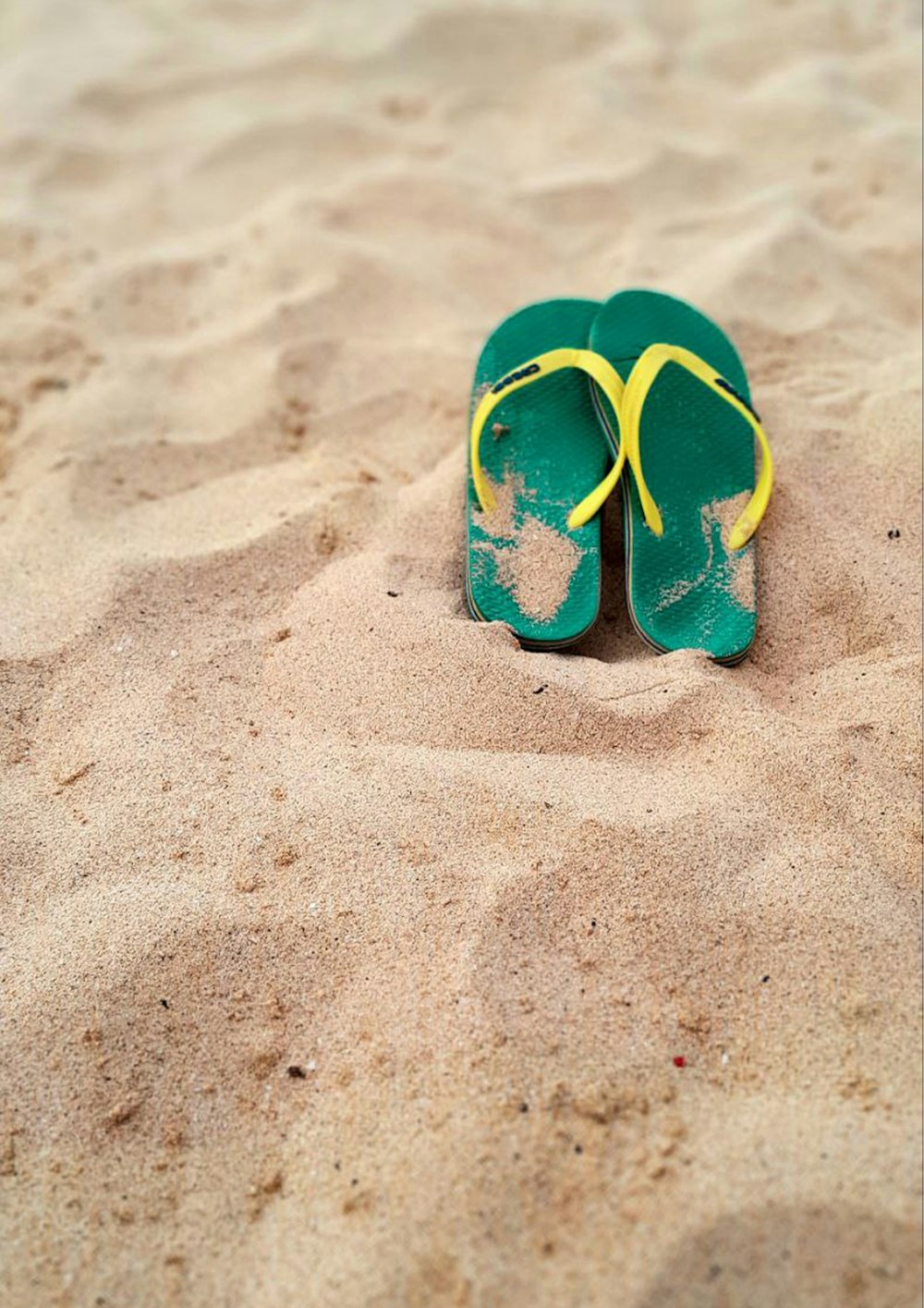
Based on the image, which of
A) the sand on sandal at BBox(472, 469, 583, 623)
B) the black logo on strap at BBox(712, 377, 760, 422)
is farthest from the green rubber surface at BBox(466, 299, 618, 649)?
the black logo on strap at BBox(712, 377, 760, 422)

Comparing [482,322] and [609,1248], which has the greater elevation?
[482,322]

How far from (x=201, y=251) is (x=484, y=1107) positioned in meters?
1.94

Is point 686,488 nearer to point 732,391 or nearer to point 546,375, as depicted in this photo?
point 732,391

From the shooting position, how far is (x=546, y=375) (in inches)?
64.5

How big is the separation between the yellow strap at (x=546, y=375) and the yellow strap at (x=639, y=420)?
0.02 meters

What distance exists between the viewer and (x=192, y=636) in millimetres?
1355

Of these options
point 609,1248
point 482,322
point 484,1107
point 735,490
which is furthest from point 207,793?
point 482,322

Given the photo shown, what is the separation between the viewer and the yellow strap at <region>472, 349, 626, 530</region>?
4.87 feet

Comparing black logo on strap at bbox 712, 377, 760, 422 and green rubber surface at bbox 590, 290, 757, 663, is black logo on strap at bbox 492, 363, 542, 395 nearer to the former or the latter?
green rubber surface at bbox 590, 290, 757, 663

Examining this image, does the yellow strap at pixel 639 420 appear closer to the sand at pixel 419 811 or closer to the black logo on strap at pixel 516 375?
the sand at pixel 419 811

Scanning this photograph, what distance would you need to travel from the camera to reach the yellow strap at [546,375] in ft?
4.87

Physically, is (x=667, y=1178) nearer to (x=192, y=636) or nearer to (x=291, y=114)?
(x=192, y=636)

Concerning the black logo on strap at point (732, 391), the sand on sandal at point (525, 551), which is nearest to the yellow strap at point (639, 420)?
the black logo on strap at point (732, 391)

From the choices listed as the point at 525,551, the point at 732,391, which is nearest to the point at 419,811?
the point at 525,551
